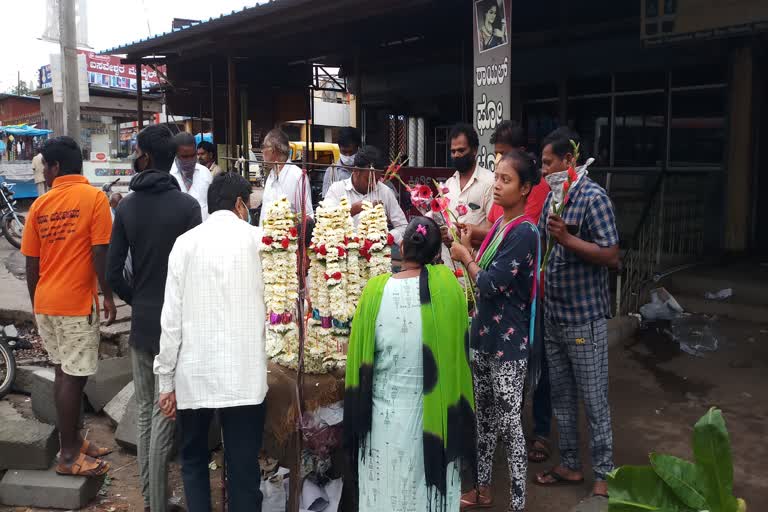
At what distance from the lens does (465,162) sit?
4.19 meters

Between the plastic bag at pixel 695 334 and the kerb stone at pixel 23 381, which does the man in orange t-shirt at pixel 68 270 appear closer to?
the kerb stone at pixel 23 381

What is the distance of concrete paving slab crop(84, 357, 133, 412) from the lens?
5246 mm

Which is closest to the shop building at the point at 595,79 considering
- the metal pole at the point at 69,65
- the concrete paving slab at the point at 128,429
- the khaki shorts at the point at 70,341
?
the metal pole at the point at 69,65

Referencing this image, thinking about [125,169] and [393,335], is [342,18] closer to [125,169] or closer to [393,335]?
[393,335]

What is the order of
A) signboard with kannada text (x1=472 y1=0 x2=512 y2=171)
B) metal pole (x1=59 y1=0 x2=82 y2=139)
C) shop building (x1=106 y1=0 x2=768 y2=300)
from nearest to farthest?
signboard with kannada text (x1=472 y1=0 x2=512 y2=171), shop building (x1=106 y1=0 x2=768 y2=300), metal pole (x1=59 y1=0 x2=82 y2=139)

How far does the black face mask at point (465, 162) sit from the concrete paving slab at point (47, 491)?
294 cm

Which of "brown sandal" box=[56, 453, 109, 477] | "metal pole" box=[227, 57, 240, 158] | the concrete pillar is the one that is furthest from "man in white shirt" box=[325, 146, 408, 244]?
the concrete pillar

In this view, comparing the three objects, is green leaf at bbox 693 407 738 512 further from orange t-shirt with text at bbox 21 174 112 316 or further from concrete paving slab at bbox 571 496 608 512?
orange t-shirt with text at bbox 21 174 112 316

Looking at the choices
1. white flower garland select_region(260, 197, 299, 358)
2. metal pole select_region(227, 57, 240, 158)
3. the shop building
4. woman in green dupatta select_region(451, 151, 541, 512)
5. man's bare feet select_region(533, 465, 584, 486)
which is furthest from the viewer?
metal pole select_region(227, 57, 240, 158)

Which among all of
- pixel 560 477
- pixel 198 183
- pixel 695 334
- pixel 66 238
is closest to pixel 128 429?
pixel 66 238

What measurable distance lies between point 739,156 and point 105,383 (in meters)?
7.67

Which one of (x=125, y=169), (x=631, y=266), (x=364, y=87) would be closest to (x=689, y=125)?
(x=631, y=266)

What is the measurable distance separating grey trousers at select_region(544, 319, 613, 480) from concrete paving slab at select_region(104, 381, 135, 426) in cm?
306

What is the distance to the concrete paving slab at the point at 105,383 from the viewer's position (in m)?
5.25
